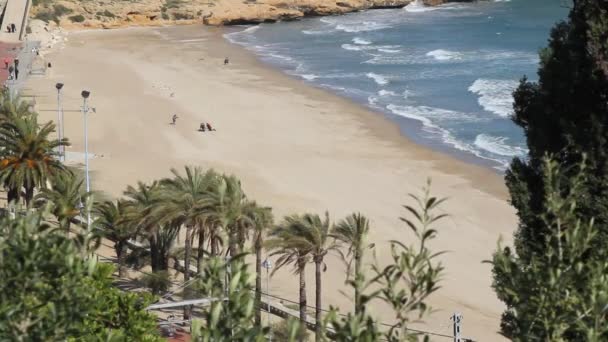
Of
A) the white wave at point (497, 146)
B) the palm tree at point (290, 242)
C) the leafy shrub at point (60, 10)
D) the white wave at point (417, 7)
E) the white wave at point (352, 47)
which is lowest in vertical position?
the white wave at point (497, 146)

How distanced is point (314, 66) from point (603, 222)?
54337 millimetres

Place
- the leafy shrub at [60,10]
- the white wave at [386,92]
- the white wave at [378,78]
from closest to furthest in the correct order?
the white wave at [386,92] < the white wave at [378,78] < the leafy shrub at [60,10]

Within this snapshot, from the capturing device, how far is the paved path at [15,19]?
6562cm

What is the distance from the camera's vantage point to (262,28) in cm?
9206

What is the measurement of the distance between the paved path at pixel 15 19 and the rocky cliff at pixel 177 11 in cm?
1001

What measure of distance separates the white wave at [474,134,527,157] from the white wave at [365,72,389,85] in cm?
1475

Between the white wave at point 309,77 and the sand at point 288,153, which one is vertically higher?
the white wave at point 309,77

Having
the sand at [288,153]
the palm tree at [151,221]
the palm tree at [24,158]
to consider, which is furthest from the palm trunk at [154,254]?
the palm tree at [24,158]

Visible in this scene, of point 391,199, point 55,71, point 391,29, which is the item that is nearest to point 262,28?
point 391,29

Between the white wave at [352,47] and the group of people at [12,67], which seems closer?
the group of people at [12,67]

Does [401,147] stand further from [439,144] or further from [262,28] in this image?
[262,28]

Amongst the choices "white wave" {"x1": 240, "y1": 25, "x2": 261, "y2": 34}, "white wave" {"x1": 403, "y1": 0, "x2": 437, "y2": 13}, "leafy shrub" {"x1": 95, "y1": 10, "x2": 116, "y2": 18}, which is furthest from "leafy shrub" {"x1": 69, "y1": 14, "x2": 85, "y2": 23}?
"white wave" {"x1": 403, "y1": 0, "x2": 437, "y2": 13}

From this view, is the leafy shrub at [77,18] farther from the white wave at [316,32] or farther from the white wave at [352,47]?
the white wave at [352,47]

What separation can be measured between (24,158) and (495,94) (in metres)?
32.3
